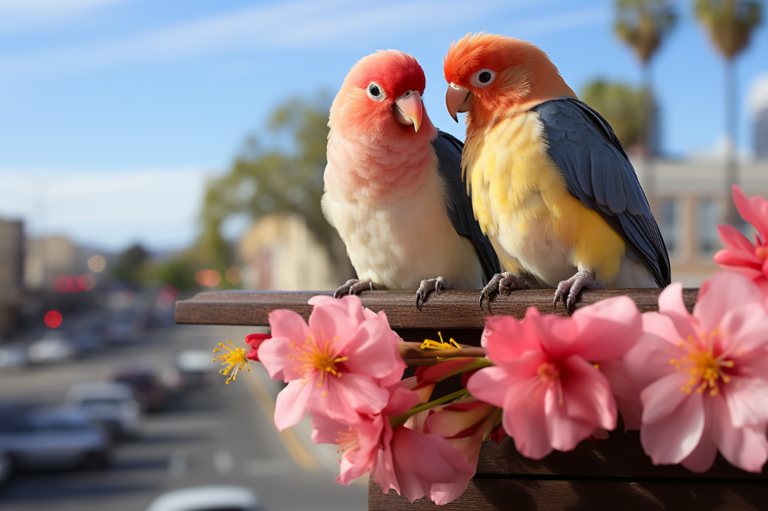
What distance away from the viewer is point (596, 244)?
1073 millimetres

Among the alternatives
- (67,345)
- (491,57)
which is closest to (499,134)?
(491,57)

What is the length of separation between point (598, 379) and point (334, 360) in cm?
29

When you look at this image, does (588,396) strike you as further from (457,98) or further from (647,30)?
(647,30)

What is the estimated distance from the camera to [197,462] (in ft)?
71.6

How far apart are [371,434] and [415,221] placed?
0.84 metres

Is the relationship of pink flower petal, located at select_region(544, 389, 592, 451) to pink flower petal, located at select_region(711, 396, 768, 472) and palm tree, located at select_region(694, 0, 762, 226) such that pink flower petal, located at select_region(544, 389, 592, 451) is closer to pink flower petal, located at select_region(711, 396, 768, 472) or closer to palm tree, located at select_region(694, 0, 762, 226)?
pink flower petal, located at select_region(711, 396, 768, 472)

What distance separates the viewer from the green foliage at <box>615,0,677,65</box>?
18.3 m

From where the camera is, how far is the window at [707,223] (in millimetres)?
18209

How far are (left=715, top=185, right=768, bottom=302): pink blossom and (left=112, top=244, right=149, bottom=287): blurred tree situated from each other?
76.5 meters

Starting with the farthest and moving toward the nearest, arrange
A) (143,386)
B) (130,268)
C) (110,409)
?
(130,268) < (143,386) < (110,409)

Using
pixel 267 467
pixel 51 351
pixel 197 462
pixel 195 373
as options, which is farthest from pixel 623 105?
pixel 51 351

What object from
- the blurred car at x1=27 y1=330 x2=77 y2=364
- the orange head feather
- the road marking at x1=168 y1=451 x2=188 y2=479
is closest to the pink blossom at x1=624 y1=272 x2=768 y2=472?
the orange head feather

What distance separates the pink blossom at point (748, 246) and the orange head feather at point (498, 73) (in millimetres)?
508

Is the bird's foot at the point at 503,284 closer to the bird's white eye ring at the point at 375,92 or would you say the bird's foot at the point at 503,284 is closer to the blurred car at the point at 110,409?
the bird's white eye ring at the point at 375,92
